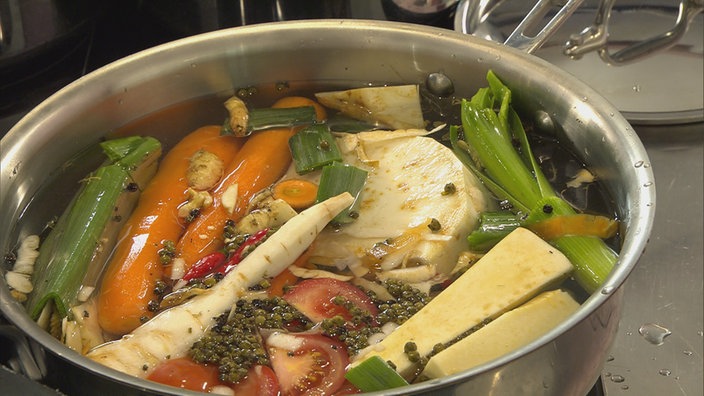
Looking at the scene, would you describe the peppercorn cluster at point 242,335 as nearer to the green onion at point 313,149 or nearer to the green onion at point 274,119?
the green onion at point 313,149

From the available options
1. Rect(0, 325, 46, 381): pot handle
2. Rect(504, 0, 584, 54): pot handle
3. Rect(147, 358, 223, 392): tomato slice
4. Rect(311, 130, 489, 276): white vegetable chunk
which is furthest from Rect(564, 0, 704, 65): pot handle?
Rect(0, 325, 46, 381): pot handle

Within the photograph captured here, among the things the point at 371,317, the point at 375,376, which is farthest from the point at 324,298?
the point at 375,376

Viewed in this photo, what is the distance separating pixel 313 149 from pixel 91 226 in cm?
36

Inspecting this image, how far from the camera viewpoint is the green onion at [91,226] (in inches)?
44.8

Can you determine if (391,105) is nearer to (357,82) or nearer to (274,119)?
(357,82)

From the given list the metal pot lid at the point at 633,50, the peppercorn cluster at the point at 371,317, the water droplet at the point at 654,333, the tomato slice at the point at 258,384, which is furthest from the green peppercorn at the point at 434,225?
the metal pot lid at the point at 633,50

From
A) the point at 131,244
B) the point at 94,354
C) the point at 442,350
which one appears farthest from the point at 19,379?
the point at 442,350

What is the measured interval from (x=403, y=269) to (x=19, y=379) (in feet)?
1.62

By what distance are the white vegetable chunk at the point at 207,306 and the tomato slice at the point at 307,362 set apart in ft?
0.31

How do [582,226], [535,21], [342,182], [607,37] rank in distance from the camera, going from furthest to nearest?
[607,37] → [535,21] → [342,182] → [582,226]

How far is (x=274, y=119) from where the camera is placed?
1.43 m

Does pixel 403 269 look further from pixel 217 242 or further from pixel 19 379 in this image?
pixel 19 379

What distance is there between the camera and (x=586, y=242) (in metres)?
1.16

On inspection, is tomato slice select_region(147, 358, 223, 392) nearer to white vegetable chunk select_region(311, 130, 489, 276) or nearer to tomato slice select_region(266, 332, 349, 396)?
tomato slice select_region(266, 332, 349, 396)
